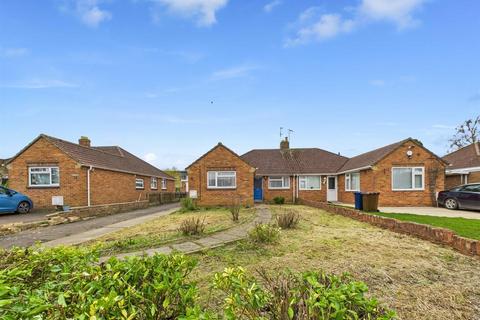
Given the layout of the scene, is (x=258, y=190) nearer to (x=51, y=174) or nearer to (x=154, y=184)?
(x=154, y=184)

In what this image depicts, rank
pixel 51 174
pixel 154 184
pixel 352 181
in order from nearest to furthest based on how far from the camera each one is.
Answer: pixel 51 174 < pixel 352 181 < pixel 154 184

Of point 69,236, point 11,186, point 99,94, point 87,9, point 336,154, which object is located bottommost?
point 69,236

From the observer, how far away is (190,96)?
58.4 ft

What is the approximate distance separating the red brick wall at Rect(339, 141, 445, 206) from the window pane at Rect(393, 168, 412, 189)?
0.36 meters

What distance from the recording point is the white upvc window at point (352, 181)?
71.6 feet

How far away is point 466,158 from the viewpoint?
24.6 m

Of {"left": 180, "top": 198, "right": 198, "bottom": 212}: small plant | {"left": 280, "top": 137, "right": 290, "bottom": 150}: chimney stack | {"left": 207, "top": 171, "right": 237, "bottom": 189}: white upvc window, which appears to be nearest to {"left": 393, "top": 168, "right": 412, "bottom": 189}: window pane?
{"left": 207, "top": 171, "right": 237, "bottom": 189}: white upvc window

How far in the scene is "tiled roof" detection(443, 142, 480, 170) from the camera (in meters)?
22.6

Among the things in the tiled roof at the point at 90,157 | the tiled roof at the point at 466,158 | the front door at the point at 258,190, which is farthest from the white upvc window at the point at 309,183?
the tiled roof at the point at 90,157

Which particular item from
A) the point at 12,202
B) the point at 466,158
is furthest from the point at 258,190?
the point at 466,158

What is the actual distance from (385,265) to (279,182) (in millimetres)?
20487

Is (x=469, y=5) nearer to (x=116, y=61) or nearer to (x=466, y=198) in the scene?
(x=466, y=198)

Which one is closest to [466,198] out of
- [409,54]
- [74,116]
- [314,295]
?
[409,54]

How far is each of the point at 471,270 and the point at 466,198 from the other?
46.4ft
